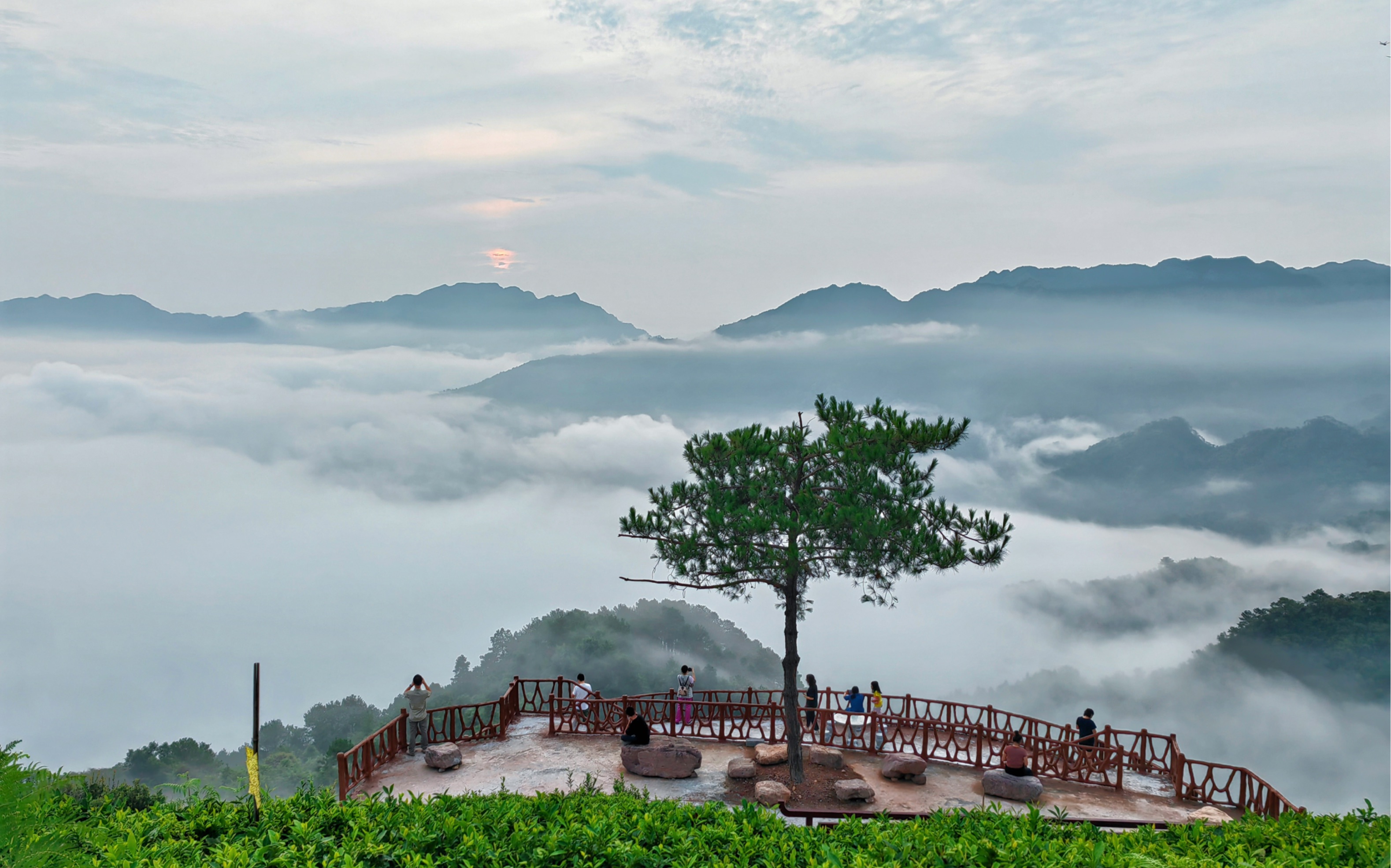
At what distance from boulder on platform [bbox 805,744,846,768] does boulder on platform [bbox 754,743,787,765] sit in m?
0.64

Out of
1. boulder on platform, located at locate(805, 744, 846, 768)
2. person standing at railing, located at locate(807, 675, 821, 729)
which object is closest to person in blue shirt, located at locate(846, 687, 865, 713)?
person standing at railing, located at locate(807, 675, 821, 729)

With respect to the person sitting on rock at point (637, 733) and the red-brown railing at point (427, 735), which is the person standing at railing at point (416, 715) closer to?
the red-brown railing at point (427, 735)

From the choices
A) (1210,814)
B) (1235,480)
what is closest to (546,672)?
(1210,814)

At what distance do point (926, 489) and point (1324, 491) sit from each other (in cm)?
12379

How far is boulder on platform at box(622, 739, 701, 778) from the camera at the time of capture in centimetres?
1507

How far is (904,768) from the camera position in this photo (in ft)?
50.5

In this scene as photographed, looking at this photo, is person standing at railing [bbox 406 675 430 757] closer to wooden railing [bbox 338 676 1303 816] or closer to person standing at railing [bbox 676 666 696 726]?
wooden railing [bbox 338 676 1303 816]

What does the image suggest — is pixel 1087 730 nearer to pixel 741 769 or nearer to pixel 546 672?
pixel 741 769

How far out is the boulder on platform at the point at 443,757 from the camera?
1535 cm

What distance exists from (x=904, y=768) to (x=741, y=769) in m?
2.80

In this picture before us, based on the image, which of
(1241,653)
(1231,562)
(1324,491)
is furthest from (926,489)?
(1324,491)

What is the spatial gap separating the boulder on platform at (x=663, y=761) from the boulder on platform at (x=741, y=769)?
59cm

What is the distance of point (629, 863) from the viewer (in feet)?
20.4

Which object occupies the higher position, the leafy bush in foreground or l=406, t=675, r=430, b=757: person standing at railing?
the leafy bush in foreground
